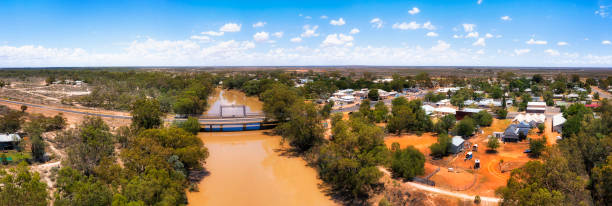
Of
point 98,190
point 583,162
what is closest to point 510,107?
point 583,162

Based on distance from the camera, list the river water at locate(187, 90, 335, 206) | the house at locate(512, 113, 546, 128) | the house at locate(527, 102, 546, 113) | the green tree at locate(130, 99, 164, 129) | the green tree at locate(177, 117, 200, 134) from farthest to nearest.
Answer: the house at locate(527, 102, 546, 113), the house at locate(512, 113, 546, 128), the green tree at locate(177, 117, 200, 134), the green tree at locate(130, 99, 164, 129), the river water at locate(187, 90, 335, 206)

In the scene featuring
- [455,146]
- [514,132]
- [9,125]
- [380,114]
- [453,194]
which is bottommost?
[453,194]

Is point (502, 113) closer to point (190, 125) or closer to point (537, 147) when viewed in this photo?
point (537, 147)

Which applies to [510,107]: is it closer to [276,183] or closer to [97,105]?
[276,183]

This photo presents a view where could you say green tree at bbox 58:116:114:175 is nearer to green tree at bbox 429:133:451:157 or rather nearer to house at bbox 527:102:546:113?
green tree at bbox 429:133:451:157

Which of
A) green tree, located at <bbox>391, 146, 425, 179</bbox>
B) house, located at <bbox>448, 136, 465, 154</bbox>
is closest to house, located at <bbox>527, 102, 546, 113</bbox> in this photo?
house, located at <bbox>448, 136, 465, 154</bbox>

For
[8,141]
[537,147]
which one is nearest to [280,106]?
[8,141]
